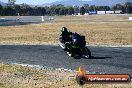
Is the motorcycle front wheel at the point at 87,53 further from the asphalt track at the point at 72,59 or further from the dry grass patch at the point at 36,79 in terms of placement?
the dry grass patch at the point at 36,79

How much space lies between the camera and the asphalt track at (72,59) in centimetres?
1739

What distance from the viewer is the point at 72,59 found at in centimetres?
2030

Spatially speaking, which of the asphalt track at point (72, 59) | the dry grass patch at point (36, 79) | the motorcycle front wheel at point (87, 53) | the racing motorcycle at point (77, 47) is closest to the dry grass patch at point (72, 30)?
the asphalt track at point (72, 59)

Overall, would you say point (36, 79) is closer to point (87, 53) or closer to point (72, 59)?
point (72, 59)

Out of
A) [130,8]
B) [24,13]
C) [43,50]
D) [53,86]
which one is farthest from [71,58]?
[130,8]

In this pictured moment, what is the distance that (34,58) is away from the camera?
68.6 feet

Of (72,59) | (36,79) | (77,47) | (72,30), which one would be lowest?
(72,30)

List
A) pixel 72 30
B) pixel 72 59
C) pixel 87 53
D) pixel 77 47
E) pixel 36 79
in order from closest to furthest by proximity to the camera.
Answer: pixel 36 79 → pixel 72 59 → pixel 87 53 → pixel 77 47 → pixel 72 30

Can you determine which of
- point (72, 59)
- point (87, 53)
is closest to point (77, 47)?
point (87, 53)

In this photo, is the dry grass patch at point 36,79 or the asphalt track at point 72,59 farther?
the asphalt track at point 72,59

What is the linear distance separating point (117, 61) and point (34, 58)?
4860 millimetres

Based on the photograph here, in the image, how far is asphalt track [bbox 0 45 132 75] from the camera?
1739 centimetres

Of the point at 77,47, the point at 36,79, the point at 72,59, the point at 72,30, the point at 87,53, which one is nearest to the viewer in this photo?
the point at 36,79

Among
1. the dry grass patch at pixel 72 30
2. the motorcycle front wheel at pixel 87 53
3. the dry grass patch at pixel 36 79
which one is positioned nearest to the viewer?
the dry grass patch at pixel 36 79
